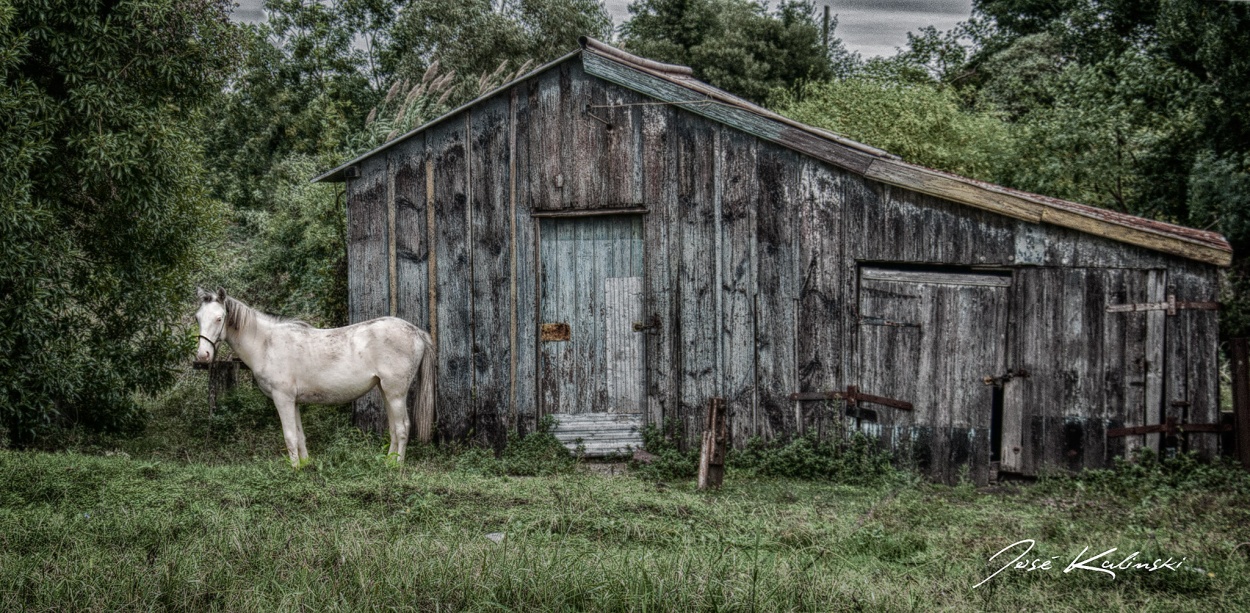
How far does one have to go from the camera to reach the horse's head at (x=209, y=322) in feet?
29.3

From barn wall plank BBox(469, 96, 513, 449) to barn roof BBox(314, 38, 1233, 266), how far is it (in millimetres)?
343

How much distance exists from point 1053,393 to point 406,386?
637 centimetres

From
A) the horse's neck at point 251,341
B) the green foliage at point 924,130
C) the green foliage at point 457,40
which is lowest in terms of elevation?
the horse's neck at point 251,341

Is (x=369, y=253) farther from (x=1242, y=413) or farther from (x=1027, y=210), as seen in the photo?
(x=1242, y=413)

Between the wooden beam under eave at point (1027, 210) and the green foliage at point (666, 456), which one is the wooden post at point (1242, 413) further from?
the green foliage at point (666, 456)

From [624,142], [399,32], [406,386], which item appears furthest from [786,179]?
[399,32]

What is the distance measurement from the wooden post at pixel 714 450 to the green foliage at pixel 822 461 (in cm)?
102

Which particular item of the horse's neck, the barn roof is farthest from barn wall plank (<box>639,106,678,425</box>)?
the horse's neck

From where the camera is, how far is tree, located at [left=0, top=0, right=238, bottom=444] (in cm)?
945

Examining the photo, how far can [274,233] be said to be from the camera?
1603cm

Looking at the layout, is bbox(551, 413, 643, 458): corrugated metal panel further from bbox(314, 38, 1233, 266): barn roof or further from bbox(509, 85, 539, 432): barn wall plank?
bbox(314, 38, 1233, 266): barn roof

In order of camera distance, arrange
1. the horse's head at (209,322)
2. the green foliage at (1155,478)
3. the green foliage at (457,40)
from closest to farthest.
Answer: the green foliage at (1155,478) → the horse's head at (209,322) → the green foliage at (457,40)

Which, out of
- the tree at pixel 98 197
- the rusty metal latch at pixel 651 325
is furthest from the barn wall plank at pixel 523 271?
the tree at pixel 98 197

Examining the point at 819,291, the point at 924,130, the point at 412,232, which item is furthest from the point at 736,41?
the point at 819,291
